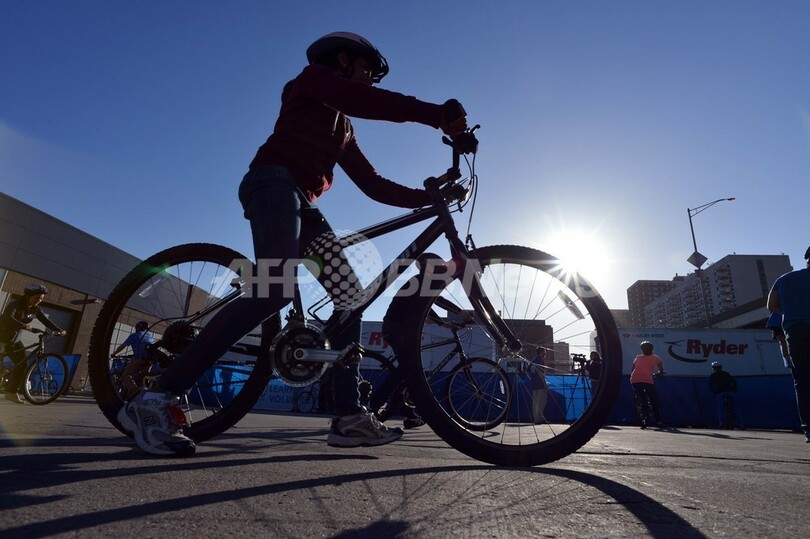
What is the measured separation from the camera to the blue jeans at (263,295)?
6.53 feet

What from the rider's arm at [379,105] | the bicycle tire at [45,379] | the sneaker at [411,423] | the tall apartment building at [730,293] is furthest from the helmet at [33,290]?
the tall apartment building at [730,293]

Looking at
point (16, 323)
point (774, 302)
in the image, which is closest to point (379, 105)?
point (774, 302)

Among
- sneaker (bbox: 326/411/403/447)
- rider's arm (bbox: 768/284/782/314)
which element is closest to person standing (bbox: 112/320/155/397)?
sneaker (bbox: 326/411/403/447)

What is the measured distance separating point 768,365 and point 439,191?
107ft

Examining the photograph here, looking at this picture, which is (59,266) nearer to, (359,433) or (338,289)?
(338,289)

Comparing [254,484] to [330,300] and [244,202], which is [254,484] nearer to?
[330,300]

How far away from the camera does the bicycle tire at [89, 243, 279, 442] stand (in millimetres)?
2377

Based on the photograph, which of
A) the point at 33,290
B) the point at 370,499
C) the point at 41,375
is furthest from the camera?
the point at 41,375

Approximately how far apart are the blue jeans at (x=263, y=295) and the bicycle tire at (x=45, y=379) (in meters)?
6.81

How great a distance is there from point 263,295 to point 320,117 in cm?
99

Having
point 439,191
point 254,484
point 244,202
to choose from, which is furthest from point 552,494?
point 244,202

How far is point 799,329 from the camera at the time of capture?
3408 millimetres

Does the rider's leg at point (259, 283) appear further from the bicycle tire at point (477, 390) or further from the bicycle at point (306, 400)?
the bicycle at point (306, 400)

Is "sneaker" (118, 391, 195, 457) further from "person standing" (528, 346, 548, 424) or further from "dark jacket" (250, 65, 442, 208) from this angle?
"person standing" (528, 346, 548, 424)
